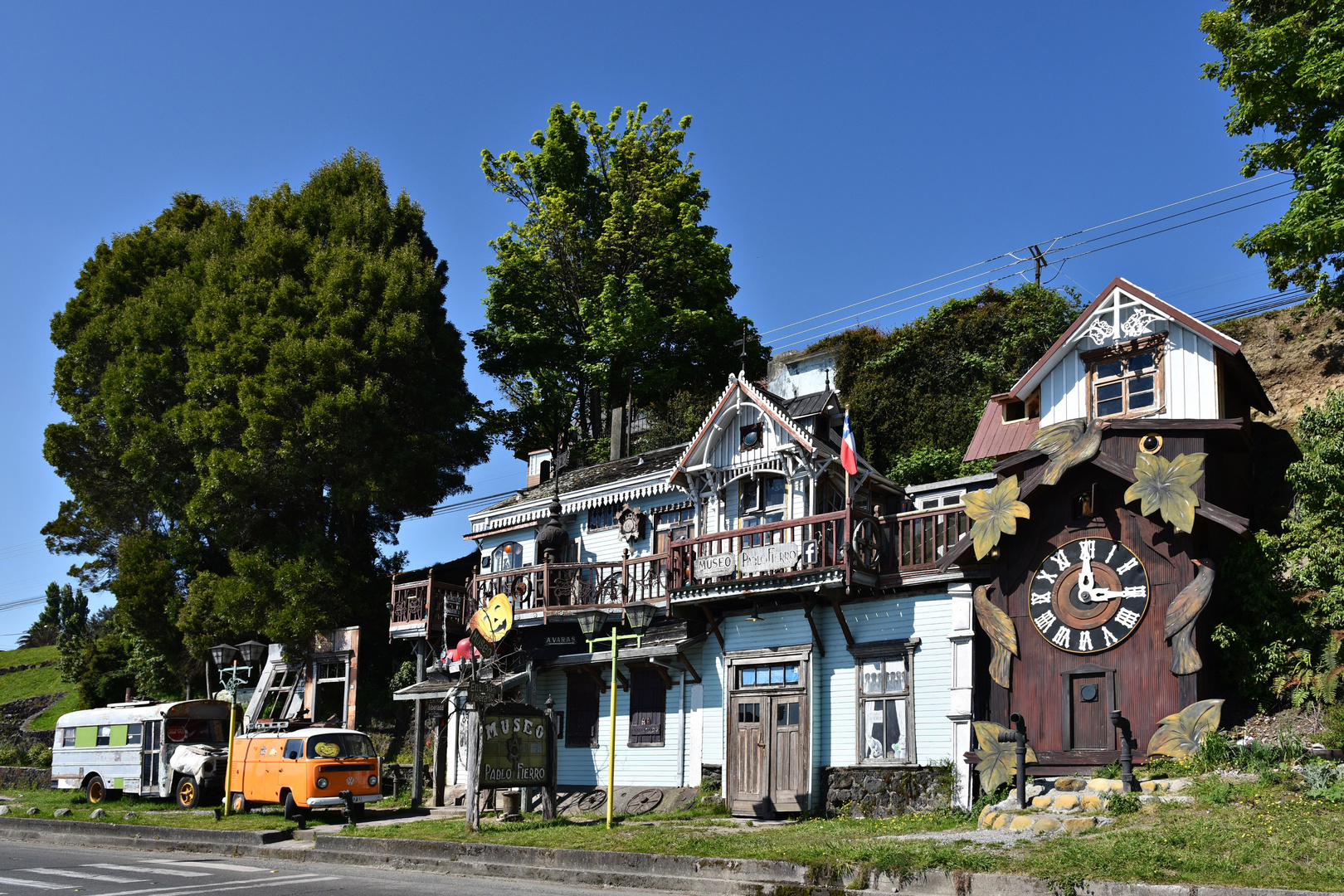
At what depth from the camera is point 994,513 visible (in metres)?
19.2

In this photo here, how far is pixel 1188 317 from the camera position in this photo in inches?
789

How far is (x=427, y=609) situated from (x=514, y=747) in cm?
1095

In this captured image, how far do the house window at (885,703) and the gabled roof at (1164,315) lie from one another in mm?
5922

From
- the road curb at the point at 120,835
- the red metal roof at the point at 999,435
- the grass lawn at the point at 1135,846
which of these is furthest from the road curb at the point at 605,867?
the red metal roof at the point at 999,435

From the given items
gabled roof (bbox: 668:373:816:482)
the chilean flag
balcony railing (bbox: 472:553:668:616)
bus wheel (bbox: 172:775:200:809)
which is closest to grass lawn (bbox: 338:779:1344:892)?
the chilean flag

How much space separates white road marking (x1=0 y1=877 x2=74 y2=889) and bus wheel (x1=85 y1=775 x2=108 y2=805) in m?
16.5

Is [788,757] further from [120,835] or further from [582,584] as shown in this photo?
[120,835]

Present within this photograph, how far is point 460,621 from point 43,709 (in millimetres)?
31844

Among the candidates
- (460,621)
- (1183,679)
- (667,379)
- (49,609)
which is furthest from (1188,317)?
(49,609)

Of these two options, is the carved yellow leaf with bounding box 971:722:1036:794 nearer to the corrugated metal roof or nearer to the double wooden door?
the double wooden door

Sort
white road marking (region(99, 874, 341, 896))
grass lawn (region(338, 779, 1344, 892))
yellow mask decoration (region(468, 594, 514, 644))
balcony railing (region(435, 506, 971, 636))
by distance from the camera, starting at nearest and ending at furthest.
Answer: grass lawn (region(338, 779, 1344, 892)), white road marking (region(99, 874, 341, 896)), balcony railing (region(435, 506, 971, 636)), yellow mask decoration (region(468, 594, 514, 644))

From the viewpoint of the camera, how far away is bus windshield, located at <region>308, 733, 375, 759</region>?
963 inches

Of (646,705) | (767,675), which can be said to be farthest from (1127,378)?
(646,705)

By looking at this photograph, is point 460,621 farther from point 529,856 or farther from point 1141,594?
point 1141,594
